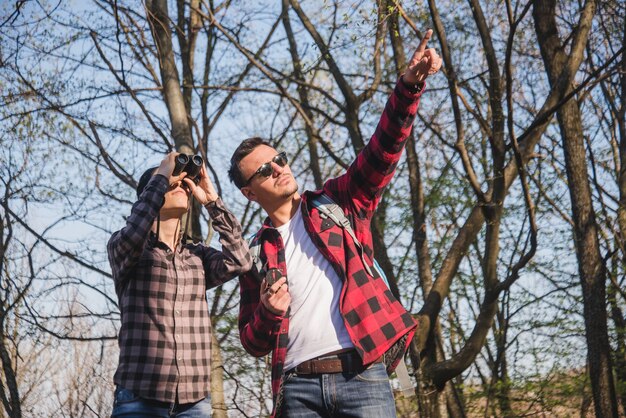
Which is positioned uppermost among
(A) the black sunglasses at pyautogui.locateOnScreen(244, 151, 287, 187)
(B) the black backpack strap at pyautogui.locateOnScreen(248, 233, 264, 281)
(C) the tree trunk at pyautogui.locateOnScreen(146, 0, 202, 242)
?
(C) the tree trunk at pyautogui.locateOnScreen(146, 0, 202, 242)

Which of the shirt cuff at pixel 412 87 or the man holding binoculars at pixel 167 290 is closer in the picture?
the shirt cuff at pixel 412 87

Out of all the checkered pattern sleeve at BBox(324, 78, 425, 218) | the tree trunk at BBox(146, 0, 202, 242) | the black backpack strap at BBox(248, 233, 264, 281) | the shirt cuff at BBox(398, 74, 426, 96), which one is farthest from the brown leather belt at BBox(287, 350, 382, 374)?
the tree trunk at BBox(146, 0, 202, 242)

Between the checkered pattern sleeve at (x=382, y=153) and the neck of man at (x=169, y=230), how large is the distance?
0.80 m

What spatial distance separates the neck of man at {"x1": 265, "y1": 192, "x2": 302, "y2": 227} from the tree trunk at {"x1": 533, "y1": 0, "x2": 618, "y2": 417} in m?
4.13

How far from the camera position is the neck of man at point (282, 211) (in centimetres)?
286

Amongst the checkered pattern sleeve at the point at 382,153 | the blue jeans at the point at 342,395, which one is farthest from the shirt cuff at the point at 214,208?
the blue jeans at the point at 342,395

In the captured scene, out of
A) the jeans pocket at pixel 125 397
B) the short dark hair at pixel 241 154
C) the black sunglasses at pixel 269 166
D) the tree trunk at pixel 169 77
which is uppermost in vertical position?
the tree trunk at pixel 169 77

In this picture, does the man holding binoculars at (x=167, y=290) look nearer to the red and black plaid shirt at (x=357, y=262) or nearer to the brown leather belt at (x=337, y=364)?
the red and black plaid shirt at (x=357, y=262)

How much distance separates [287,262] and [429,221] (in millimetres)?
6878

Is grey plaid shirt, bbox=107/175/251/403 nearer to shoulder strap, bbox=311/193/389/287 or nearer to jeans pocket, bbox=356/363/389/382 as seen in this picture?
shoulder strap, bbox=311/193/389/287

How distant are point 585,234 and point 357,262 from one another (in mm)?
4345

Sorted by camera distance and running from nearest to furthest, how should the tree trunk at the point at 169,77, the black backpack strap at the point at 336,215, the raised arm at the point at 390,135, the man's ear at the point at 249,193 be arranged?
1. the raised arm at the point at 390,135
2. the black backpack strap at the point at 336,215
3. the man's ear at the point at 249,193
4. the tree trunk at the point at 169,77

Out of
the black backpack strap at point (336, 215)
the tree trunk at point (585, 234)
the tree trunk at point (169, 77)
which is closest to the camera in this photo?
the black backpack strap at point (336, 215)

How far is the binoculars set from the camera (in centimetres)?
304
